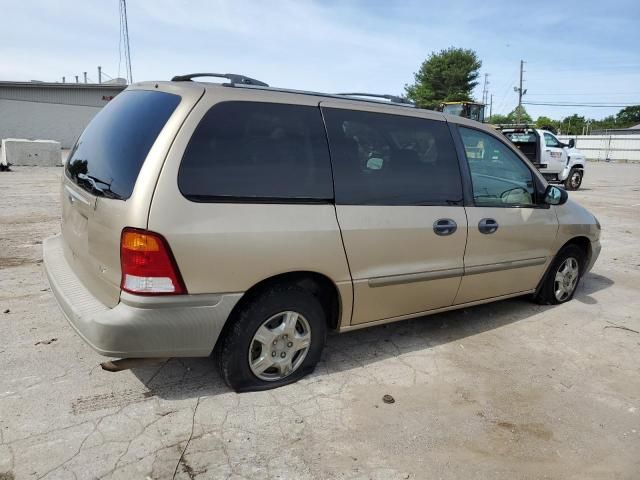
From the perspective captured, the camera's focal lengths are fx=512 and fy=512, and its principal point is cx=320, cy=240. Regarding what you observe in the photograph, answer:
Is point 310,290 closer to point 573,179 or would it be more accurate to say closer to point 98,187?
point 98,187

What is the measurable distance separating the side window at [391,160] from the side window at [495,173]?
221 mm

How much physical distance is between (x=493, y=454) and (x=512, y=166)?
247cm

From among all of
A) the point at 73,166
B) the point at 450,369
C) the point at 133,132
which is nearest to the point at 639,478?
the point at 450,369

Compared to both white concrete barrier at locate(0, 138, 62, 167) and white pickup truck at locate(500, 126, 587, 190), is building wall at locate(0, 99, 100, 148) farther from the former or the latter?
white pickup truck at locate(500, 126, 587, 190)

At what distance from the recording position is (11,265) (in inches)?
215

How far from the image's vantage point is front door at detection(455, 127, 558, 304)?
12.8 feet

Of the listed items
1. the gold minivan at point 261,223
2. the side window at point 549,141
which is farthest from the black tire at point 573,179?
the gold minivan at point 261,223

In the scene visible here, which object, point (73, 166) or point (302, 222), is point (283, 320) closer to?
point (302, 222)

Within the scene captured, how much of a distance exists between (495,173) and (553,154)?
41.1 feet

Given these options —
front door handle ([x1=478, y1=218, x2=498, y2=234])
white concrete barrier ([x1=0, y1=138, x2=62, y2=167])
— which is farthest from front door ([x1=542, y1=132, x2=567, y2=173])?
white concrete barrier ([x1=0, y1=138, x2=62, y2=167])

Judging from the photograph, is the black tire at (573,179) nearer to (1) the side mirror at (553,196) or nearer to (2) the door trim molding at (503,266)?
(1) the side mirror at (553,196)

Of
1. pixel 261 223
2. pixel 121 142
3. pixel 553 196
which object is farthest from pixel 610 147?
pixel 121 142

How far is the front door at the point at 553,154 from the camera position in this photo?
1506 cm

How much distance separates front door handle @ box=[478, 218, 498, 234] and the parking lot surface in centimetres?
91
